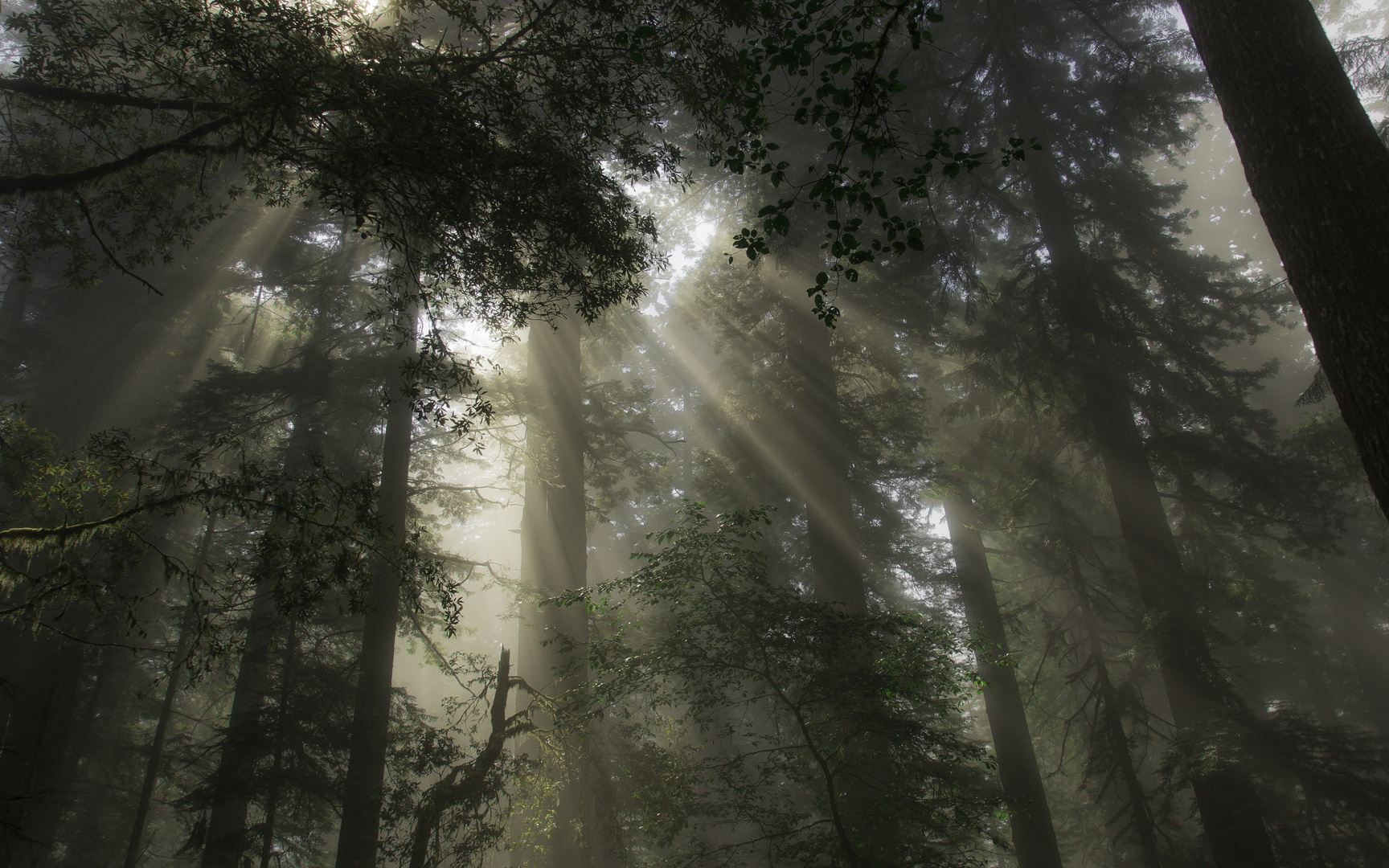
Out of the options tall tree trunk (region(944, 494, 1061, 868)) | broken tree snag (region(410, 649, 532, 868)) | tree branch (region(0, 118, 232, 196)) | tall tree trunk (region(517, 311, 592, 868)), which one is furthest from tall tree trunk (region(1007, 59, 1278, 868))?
tree branch (region(0, 118, 232, 196))

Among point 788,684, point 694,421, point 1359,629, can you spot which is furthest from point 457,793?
point 1359,629

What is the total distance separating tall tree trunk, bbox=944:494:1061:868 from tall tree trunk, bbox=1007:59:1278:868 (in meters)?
2.35

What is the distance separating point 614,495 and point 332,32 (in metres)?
11.1

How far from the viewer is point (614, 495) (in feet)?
47.3

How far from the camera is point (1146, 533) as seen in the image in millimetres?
9812

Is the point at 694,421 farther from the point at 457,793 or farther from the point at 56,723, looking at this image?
the point at 56,723

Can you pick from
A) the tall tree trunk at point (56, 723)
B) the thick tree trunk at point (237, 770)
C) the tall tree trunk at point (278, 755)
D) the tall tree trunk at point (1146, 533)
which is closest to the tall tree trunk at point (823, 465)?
the tall tree trunk at point (1146, 533)

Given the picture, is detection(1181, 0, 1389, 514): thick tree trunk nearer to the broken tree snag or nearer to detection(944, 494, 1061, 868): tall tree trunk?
detection(944, 494, 1061, 868): tall tree trunk

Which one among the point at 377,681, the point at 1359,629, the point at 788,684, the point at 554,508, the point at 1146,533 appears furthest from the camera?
the point at 1359,629

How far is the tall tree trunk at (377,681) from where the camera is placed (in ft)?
29.5

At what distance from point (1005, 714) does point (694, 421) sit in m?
9.49

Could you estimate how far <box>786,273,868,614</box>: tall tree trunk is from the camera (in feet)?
36.2

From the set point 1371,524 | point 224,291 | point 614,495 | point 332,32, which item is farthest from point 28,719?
point 1371,524

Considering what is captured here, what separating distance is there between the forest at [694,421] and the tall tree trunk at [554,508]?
0.39ft
